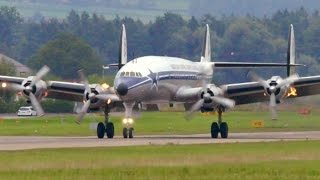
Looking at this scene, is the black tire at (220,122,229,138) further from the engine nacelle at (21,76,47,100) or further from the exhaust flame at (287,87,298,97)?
the engine nacelle at (21,76,47,100)

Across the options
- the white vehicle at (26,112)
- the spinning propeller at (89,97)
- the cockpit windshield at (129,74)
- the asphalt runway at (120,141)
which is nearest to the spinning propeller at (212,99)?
the asphalt runway at (120,141)

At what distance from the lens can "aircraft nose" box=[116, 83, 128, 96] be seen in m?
67.5

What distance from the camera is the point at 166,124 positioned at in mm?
88000

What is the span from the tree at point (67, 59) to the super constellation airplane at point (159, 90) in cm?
6637

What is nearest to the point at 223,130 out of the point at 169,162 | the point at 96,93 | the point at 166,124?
the point at 96,93

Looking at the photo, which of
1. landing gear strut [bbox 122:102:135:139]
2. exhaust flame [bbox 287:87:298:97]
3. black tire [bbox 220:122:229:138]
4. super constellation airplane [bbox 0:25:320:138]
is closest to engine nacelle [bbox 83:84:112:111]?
super constellation airplane [bbox 0:25:320:138]

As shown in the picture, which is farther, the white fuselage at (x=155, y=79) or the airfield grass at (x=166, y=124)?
the airfield grass at (x=166, y=124)

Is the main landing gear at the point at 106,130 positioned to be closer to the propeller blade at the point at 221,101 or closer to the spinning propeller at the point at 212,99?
the spinning propeller at the point at 212,99

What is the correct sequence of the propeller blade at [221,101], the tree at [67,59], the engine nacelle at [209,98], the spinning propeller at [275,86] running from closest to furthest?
the spinning propeller at [275,86], the propeller blade at [221,101], the engine nacelle at [209,98], the tree at [67,59]

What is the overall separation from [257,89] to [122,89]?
723 cm

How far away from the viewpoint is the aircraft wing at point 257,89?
6850cm

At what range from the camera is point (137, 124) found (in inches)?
3433

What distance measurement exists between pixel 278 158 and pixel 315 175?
22.9ft

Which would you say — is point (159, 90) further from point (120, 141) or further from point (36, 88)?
point (120, 141)
